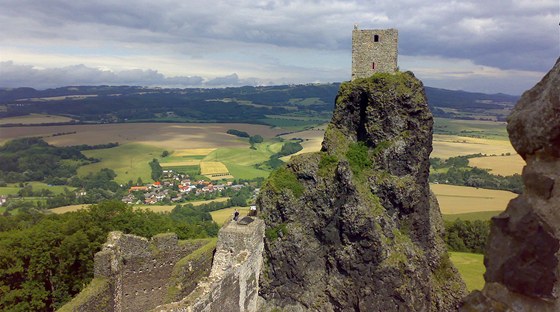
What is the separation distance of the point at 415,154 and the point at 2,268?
2859cm

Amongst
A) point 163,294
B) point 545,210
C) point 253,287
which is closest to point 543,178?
point 545,210

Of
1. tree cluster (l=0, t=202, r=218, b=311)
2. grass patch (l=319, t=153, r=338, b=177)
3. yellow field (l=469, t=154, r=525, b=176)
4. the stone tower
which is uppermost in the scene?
the stone tower

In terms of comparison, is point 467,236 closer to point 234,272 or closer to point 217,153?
point 234,272

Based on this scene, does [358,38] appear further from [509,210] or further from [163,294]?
[509,210]

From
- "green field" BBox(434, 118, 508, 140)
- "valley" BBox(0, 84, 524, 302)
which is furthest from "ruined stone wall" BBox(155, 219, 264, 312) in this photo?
"green field" BBox(434, 118, 508, 140)

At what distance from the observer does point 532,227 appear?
4.40 meters

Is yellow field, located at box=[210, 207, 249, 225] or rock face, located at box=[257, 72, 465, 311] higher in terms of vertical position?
rock face, located at box=[257, 72, 465, 311]

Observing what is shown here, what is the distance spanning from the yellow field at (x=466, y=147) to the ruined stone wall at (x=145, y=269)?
4319 inches

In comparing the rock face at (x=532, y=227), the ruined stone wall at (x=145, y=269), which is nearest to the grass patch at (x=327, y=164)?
the ruined stone wall at (x=145, y=269)

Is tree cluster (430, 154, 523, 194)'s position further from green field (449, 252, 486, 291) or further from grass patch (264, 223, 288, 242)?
grass patch (264, 223, 288, 242)

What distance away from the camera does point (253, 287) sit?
26078mm

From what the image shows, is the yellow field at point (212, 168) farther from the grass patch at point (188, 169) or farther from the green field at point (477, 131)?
the green field at point (477, 131)

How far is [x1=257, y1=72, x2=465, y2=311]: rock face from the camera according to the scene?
26.6m

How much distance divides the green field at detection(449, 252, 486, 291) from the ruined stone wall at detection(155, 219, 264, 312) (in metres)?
26.5
